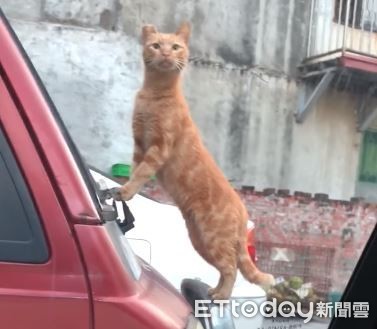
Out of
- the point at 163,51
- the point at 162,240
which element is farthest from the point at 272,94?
the point at 163,51

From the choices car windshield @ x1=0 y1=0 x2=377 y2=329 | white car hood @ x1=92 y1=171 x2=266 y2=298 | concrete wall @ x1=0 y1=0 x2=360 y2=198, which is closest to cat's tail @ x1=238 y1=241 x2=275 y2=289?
white car hood @ x1=92 y1=171 x2=266 y2=298

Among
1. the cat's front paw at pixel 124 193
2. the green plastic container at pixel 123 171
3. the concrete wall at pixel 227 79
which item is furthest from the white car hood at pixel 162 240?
the concrete wall at pixel 227 79

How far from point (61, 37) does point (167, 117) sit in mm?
5097

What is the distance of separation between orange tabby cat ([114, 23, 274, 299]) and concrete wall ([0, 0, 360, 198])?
3.24 meters

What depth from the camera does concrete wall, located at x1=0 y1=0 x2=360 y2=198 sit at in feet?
18.9

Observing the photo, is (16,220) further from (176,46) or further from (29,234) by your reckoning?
(176,46)

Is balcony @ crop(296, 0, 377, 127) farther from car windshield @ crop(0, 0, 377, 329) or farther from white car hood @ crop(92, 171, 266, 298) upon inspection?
white car hood @ crop(92, 171, 266, 298)

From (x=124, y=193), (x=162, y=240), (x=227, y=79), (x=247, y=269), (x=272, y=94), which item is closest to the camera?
(x=124, y=193)

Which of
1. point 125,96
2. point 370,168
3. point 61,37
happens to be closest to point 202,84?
point 125,96

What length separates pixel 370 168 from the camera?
6.83m

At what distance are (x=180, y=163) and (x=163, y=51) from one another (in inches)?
13.6

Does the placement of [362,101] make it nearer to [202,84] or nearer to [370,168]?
[370,168]

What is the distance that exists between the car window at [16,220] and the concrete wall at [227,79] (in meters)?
3.98

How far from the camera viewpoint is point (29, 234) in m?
1.22
